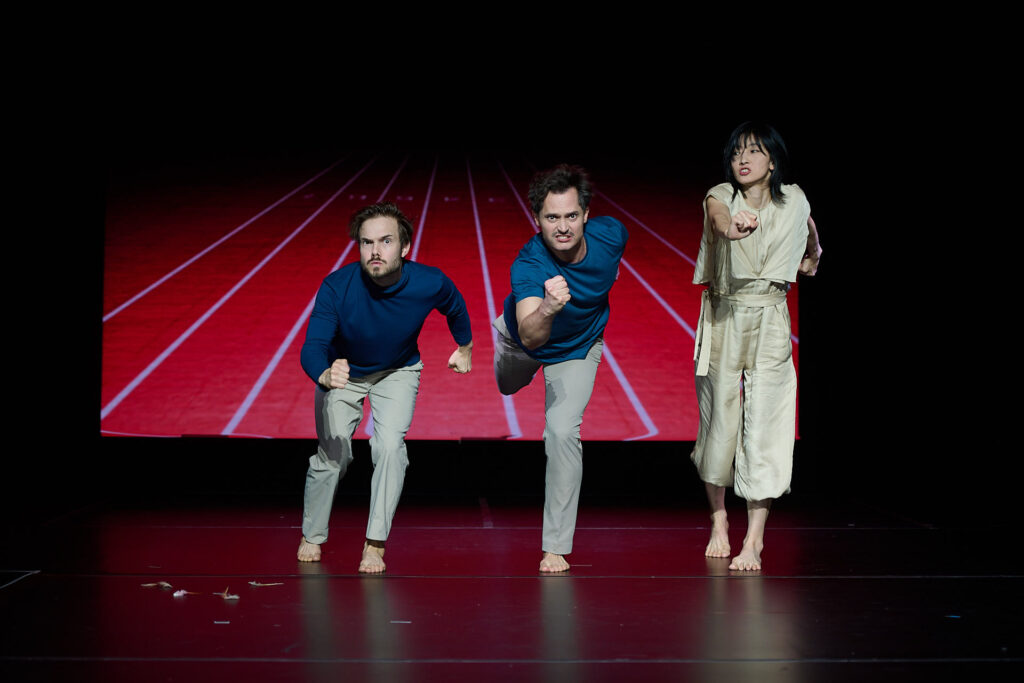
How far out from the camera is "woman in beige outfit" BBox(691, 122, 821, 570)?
3.14 meters

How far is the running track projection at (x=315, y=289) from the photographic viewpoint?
5121mm

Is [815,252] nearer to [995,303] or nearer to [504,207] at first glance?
[995,303]

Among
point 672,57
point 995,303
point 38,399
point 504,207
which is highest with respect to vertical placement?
point 672,57

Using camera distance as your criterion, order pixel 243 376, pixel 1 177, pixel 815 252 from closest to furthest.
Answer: pixel 815 252 → pixel 1 177 → pixel 243 376

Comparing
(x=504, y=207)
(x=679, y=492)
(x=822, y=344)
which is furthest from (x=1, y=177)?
(x=822, y=344)

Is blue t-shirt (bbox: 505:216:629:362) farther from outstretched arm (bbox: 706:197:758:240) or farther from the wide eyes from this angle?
outstretched arm (bbox: 706:197:758:240)

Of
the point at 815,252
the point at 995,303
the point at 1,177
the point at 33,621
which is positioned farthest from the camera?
the point at 1,177

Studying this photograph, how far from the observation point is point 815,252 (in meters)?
3.37

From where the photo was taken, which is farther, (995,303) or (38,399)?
(38,399)

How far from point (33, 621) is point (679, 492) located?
11.3 feet

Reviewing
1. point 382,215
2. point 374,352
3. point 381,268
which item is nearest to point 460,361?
point 374,352

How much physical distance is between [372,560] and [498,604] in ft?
1.87

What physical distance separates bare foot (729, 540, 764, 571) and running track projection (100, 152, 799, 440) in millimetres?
1983

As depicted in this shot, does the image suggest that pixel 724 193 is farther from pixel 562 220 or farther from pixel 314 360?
pixel 314 360
